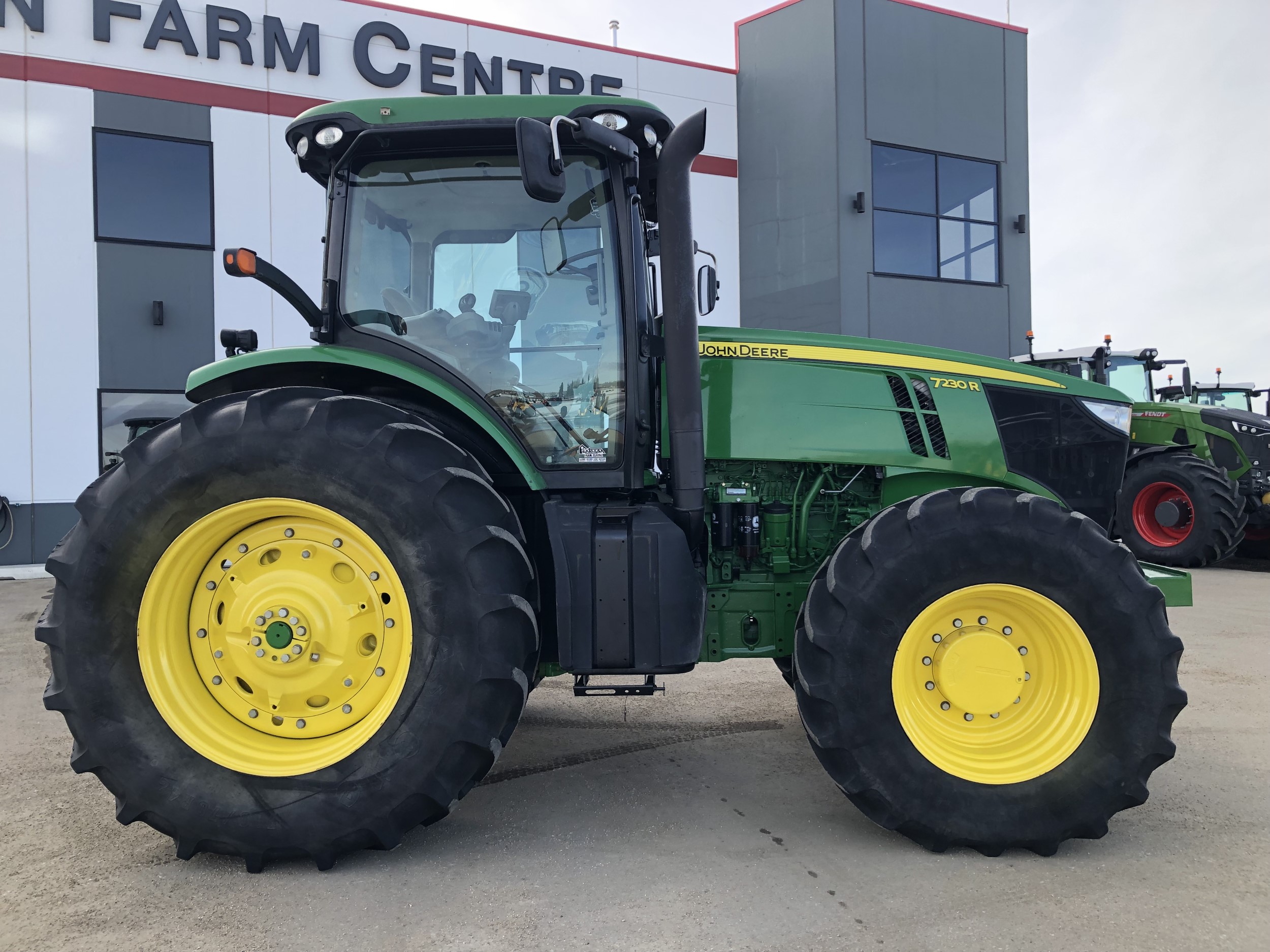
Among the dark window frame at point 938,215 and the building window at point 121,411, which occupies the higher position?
the dark window frame at point 938,215

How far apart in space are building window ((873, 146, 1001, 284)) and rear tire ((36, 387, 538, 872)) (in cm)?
1116

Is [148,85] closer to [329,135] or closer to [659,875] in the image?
[329,135]

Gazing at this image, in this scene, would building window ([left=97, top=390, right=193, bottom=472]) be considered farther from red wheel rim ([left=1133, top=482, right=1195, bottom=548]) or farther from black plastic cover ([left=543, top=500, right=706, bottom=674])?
red wheel rim ([left=1133, top=482, right=1195, bottom=548])

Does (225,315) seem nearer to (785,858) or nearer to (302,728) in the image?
(302,728)

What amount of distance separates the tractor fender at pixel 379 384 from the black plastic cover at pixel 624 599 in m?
0.29

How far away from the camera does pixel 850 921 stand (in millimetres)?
2154

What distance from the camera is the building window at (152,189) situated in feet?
32.1

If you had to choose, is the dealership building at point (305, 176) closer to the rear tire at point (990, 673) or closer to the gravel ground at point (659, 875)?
the gravel ground at point (659, 875)

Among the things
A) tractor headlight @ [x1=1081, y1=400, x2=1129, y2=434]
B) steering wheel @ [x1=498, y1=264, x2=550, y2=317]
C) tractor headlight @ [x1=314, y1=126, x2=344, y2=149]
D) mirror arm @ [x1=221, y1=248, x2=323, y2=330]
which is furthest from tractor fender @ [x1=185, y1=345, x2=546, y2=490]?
tractor headlight @ [x1=1081, y1=400, x2=1129, y2=434]

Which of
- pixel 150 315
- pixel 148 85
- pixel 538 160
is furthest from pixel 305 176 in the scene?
pixel 538 160

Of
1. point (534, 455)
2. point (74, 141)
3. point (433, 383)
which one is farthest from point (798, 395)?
point (74, 141)

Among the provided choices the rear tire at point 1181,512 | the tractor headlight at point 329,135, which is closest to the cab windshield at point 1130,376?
the rear tire at point 1181,512

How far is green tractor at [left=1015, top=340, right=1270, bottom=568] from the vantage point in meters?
8.91

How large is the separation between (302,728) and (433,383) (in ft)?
3.80
